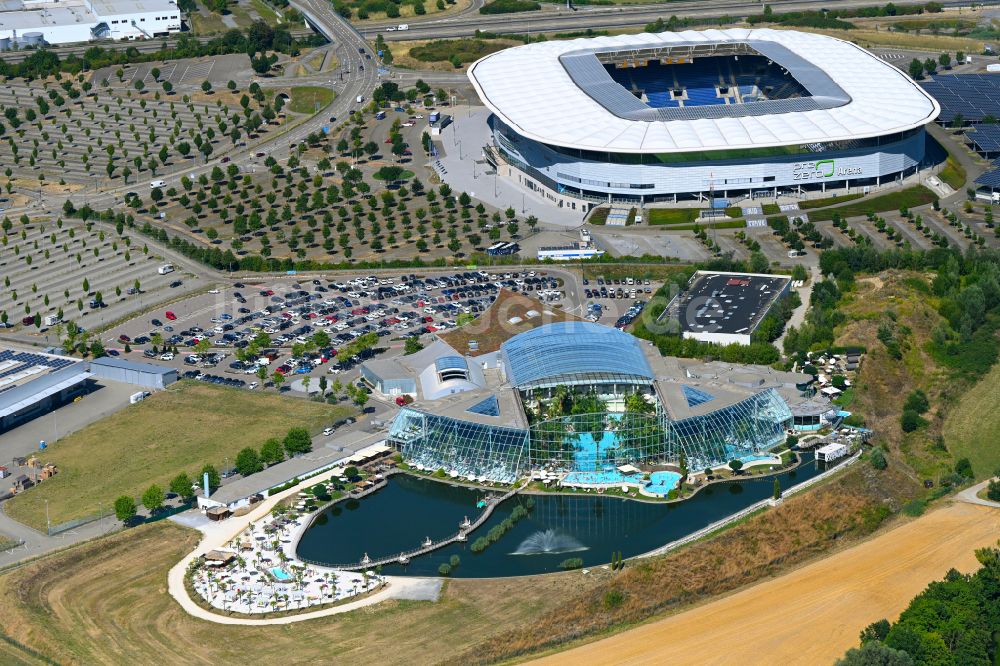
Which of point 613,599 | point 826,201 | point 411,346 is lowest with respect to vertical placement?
point 613,599

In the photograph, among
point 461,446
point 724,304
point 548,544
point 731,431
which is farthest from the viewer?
point 724,304

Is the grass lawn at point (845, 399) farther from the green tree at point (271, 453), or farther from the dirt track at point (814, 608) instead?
the green tree at point (271, 453)

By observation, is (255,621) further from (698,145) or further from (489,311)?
(698,145)

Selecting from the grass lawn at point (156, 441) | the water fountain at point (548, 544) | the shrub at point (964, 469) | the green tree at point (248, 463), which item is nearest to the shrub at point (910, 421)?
the shrub at point (964, 469)

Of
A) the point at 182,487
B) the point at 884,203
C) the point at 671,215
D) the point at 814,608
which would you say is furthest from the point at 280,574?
the point at 884,203

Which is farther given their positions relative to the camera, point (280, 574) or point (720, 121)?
point (720, 121)

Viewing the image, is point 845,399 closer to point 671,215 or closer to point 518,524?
point 518,524
